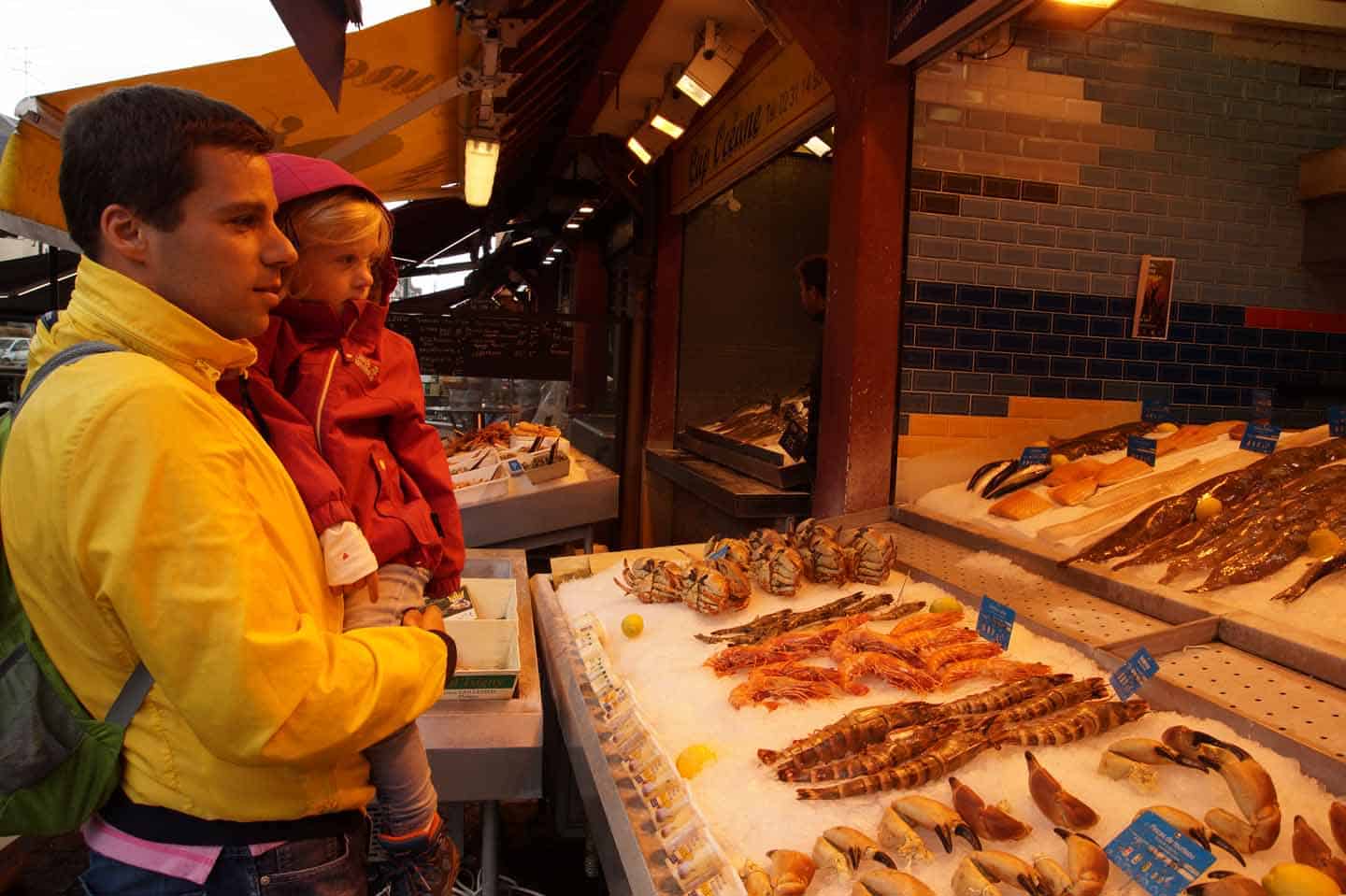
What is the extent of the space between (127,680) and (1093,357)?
178 inches

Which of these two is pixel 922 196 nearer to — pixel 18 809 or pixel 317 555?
pixel 317 555

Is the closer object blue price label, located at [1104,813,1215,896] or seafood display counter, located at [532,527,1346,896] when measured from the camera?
blue price label, located at [1104,813,1215,896]

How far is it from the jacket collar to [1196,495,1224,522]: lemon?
10.1ft

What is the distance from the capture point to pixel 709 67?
547cm

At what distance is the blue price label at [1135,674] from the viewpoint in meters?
2.05

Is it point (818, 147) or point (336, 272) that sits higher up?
point (818, 147)

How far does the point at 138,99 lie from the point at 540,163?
9.77 meters

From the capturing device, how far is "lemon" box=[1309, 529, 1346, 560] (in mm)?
2633

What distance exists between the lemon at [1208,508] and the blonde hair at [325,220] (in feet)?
9.05

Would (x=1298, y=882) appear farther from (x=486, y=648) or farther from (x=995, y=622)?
(x=486, y=648)

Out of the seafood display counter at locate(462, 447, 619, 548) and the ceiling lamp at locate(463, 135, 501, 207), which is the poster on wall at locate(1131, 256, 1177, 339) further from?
the ceiling lamp at locate(463, 135, 501, 207)

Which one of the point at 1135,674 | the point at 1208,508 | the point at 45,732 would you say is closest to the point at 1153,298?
the point at 1208,508

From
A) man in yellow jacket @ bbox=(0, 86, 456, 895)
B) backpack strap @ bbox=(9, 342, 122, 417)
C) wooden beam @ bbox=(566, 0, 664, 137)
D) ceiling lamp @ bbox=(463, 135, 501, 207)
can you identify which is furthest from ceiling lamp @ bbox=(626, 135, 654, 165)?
backpack strap @ bbox=(9, 342, 122, 417)

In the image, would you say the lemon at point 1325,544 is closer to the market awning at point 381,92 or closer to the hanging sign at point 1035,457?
the hanging sign at point 1035,457
